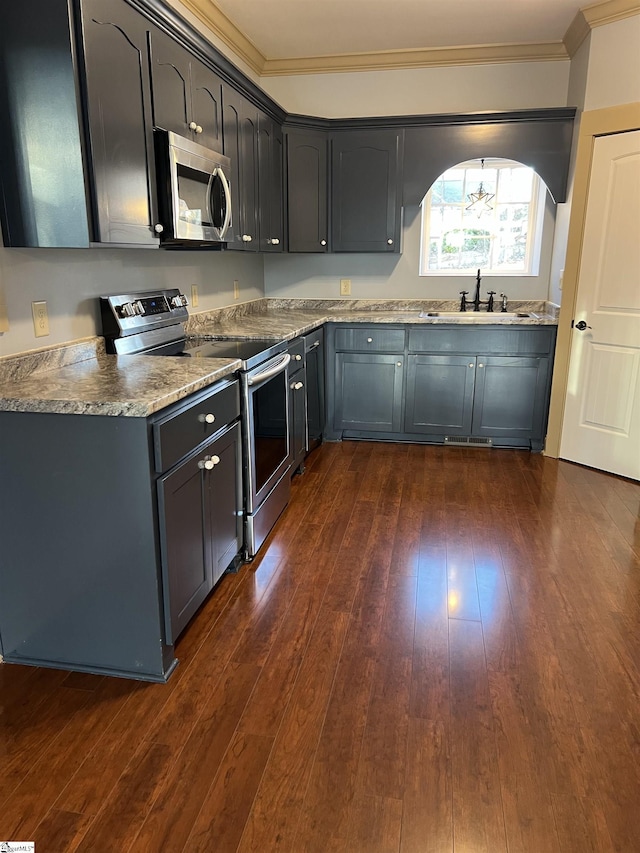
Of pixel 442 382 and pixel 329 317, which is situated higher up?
pixel 329 317

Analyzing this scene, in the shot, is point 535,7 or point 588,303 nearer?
point 535,7

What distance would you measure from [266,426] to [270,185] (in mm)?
1852

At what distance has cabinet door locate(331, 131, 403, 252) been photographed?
4121 mm

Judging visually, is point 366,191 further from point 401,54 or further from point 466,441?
point 466,441

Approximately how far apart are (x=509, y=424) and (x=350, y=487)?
135 centimetres

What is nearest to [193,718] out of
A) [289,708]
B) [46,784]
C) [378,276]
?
[289,708]

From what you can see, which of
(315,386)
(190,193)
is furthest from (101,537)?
(315,386)

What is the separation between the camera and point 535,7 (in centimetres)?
343

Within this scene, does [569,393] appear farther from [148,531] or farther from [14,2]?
[14,2]

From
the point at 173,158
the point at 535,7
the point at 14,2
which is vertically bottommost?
the point at 173,158

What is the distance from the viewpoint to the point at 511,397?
4078 millimetres

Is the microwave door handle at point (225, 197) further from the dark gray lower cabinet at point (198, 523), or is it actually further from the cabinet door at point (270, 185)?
the dark gray lower cabinet at point (198, 523)

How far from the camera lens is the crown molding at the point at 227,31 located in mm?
3299

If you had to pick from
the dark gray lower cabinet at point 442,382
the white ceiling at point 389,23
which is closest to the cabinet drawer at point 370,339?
the dark gray lower cabinet at point 442,382
